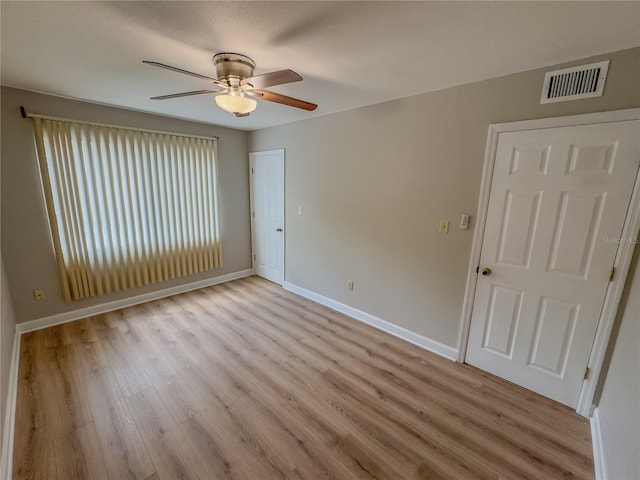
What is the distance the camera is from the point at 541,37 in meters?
1.46

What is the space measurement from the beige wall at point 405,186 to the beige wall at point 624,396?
0.94 metres

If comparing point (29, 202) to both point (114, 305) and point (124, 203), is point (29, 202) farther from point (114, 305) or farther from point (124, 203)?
point (114, 305)

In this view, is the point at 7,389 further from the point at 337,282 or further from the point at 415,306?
the point at 415,306

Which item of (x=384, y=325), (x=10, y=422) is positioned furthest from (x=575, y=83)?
(x=10, y=422)

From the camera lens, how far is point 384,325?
9.66 feet

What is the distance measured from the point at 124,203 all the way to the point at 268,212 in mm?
1854

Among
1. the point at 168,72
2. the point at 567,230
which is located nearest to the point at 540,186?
the point at 567,230

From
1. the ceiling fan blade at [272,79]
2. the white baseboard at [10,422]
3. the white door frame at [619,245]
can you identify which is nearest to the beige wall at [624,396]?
the white door frame at [619,245]

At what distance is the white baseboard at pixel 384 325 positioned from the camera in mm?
2516

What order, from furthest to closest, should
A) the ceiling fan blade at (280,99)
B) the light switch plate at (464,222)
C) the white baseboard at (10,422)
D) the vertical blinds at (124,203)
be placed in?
the vertical blinds at (124,203), the light switch plate at (464,222), the ceiling fan blade at (280,99), the white baseboard at (10,422)

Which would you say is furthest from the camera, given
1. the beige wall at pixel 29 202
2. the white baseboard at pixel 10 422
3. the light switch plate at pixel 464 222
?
the beige wall at pixel 29 202

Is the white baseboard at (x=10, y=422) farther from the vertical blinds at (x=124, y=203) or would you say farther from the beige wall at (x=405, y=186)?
the beige wall at (x=405, y=186)

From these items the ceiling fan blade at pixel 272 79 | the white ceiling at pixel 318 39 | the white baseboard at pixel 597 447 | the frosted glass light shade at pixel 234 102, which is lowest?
the white baseboard at pixel 597 447

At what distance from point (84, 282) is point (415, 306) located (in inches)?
146
